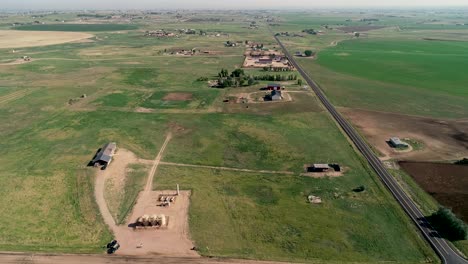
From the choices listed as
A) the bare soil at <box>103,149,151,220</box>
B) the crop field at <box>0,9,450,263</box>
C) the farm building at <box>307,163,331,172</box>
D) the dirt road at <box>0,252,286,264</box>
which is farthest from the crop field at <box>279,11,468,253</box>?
the bare soil at <box>103,149,151,220</box>

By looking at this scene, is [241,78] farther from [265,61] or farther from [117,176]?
[117,176]

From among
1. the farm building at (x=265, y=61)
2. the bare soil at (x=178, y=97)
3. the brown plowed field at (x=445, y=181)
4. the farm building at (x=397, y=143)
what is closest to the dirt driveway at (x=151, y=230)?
the brown plowed field at (x=445, y=181)

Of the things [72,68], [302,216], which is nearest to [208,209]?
[302,216]

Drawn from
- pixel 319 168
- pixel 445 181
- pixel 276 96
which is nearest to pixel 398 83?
pixel 276 96

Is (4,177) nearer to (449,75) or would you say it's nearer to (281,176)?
(281,176)

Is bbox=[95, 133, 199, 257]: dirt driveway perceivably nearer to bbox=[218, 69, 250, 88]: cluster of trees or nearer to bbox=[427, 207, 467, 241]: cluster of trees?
bbox=[427, 207, 467, 241]: cluster of trees

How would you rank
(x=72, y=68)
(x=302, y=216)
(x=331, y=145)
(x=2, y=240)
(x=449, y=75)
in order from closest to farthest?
(x=2, y=240), (x=302, y=216), (x=331, y=145), (x=449, y=75), (x=72, y=68)
